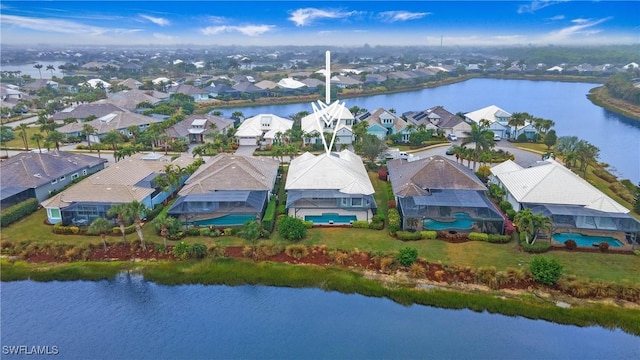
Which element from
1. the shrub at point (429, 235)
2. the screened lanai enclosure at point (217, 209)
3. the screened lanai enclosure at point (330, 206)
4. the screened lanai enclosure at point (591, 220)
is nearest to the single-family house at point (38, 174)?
the screened lanai enclosure at point (217, 209)

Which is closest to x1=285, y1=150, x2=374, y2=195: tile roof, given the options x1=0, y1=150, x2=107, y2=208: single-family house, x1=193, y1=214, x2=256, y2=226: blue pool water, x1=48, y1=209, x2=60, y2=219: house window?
x1=193, y1=214, x2=256, y2=226: blue pool water

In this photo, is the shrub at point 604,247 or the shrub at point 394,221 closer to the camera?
the shrub at point 604,247

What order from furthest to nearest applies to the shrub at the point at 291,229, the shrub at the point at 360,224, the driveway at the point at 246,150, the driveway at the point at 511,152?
the driveway at the point at 246,150, the driveway at the point at 511,152, the shrub at the point at 360,224, the shrub at the point at 291,229

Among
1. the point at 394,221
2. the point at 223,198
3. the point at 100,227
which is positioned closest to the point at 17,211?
the point at 100,227

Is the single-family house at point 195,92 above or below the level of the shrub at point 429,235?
above

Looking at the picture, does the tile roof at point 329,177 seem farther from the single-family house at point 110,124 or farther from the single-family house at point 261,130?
the single-family house at point 110,124

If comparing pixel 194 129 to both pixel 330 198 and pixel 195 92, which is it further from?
pixel 195 92

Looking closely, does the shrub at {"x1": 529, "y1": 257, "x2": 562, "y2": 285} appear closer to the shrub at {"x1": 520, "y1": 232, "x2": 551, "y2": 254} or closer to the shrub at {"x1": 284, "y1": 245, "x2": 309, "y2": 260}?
the shrub at {"x1": 520, "y1": 232, "x2": 551, "y2": 254}
